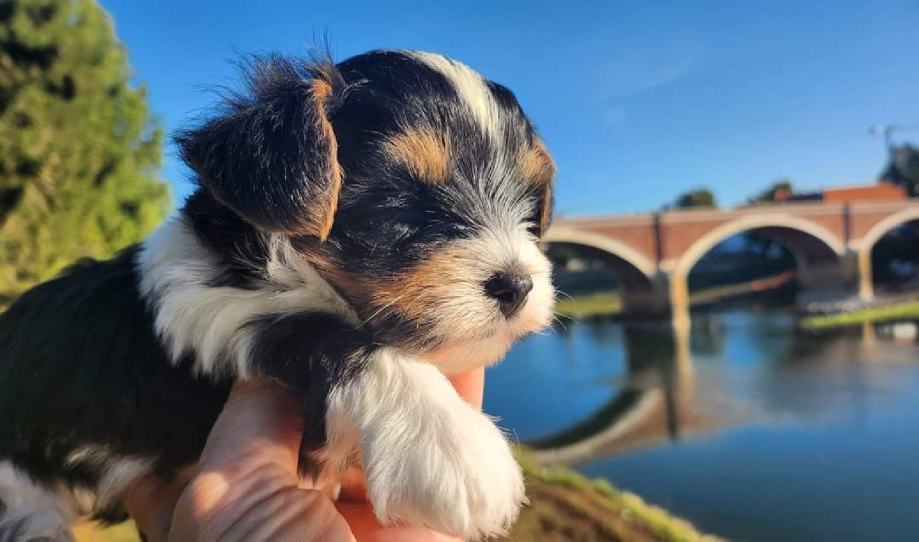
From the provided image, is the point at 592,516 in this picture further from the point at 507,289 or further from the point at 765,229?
the point at 765,229

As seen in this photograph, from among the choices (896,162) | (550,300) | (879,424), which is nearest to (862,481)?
(879,424)

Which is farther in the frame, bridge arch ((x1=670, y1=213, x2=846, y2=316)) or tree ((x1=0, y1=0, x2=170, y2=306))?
bridge arch ((x1=670, y1=213, x2=846, y2=316))

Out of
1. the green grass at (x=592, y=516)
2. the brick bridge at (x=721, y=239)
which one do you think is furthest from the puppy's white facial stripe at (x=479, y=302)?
the brick bridge at (x=721, y=239)

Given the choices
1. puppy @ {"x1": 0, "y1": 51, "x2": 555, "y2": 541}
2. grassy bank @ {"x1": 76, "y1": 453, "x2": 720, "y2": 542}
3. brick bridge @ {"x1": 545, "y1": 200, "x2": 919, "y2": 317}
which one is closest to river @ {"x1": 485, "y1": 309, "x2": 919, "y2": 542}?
grassy bank @ {"x1": 76, "y1": 453, "x2": 720, "y2": 542}

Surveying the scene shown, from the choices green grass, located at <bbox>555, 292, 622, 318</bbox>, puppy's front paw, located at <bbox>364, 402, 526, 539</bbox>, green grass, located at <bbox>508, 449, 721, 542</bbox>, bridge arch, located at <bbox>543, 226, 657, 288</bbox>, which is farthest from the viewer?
green grass, located at <bbox>555, 292, 622, 318</bbox>

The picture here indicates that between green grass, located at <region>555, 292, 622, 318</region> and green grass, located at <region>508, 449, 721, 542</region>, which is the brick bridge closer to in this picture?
green grass, located at <region>555, 292, 622, 318</region>
